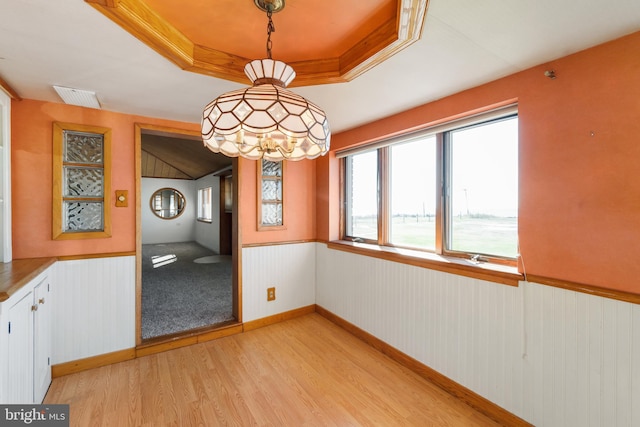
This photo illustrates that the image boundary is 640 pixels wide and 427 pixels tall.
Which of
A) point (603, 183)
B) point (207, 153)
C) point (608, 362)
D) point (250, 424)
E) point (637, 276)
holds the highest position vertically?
point (207, 153)

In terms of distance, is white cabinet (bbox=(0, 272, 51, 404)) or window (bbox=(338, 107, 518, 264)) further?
window (bbox=(338, 107, 518, 264))

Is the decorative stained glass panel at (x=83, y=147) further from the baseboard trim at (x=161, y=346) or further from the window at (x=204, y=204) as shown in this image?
the window at (x=204, y=204)

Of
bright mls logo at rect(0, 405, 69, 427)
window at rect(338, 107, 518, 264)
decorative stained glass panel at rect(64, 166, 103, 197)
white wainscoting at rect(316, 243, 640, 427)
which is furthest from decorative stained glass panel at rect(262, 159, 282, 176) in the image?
bright mls logo at rect(0, 405, 69, 427)

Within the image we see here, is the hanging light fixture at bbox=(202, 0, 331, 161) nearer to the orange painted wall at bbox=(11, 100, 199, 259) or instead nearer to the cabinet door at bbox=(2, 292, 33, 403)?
the cabinet door at bbox=(2, 292, 33, 403)

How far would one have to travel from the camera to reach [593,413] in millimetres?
1400

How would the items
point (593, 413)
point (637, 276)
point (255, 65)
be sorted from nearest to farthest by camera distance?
point (255, 65) → point (637, 276) → point (593, 413)

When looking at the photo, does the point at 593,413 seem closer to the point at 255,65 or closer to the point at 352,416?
the point at 352,416

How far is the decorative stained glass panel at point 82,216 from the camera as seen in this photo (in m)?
2.28

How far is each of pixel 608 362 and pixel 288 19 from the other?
90.7 inches

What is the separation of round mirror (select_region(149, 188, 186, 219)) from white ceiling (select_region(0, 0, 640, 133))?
7.58 metres

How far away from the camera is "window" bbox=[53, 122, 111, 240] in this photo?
221 cm

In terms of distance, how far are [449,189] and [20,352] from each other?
116 inches

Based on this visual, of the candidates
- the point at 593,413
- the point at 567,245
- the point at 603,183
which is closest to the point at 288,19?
the point at 603,183

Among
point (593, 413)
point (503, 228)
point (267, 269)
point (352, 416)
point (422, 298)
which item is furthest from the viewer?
point (267, 269)
